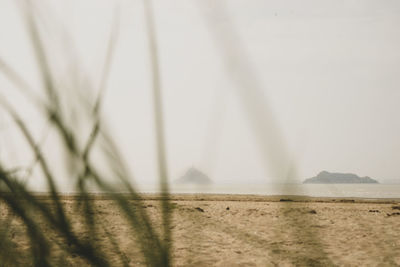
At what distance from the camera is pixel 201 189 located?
0.62 metres

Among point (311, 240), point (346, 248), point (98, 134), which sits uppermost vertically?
point (98, 134)

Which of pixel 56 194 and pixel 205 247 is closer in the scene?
pixel 56 194

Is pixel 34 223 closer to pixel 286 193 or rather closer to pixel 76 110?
pixel 76 110

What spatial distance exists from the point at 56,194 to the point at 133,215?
8 cm

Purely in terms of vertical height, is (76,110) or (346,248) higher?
(76,110)

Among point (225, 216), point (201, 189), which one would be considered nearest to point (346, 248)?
point (225, 216)

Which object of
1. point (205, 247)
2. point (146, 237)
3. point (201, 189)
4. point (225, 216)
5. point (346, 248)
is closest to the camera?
point (146, 237)

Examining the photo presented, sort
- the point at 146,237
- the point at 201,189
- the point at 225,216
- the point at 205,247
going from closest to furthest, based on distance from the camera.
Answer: the point at 146,237
the point at 201,189
the point at 205,247
the point at 225,216

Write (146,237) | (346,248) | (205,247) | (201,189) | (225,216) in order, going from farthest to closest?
1. (225,216)
2. (346,248)
3. (205,247)
4. (201,189)
5. (146,237)

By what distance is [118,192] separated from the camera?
426 millimetres

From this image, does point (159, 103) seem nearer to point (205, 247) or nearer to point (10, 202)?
point (10, 202)

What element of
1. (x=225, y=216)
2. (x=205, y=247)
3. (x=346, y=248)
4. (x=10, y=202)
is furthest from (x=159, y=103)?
(x=225, y=216)

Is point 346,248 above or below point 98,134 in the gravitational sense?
below

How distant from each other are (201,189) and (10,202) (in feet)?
0.84
